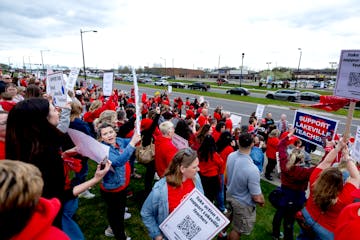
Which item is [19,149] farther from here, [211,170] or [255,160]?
[255,160]

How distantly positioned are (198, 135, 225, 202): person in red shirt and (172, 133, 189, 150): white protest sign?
0.65m

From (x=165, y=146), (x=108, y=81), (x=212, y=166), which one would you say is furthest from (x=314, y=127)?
(x=108, y=81)

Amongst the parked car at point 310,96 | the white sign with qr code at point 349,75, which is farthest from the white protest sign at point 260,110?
the parked car at point 310,96

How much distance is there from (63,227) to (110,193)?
1.20 m

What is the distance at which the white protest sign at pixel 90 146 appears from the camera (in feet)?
7.76

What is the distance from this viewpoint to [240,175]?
11.5 ft

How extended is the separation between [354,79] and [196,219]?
2.62 m

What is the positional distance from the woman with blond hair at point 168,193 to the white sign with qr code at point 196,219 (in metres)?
0.29

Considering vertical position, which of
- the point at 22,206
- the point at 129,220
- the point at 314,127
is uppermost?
the point at 22,206

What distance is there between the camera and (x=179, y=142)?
12.8ft

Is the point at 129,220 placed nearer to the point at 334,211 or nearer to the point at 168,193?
the point at 168,193

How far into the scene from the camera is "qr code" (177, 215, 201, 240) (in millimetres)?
2283

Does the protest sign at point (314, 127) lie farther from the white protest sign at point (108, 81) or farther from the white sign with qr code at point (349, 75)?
the white protest sign at point (108, 81)

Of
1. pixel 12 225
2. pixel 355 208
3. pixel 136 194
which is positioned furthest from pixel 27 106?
pixel 136 194
